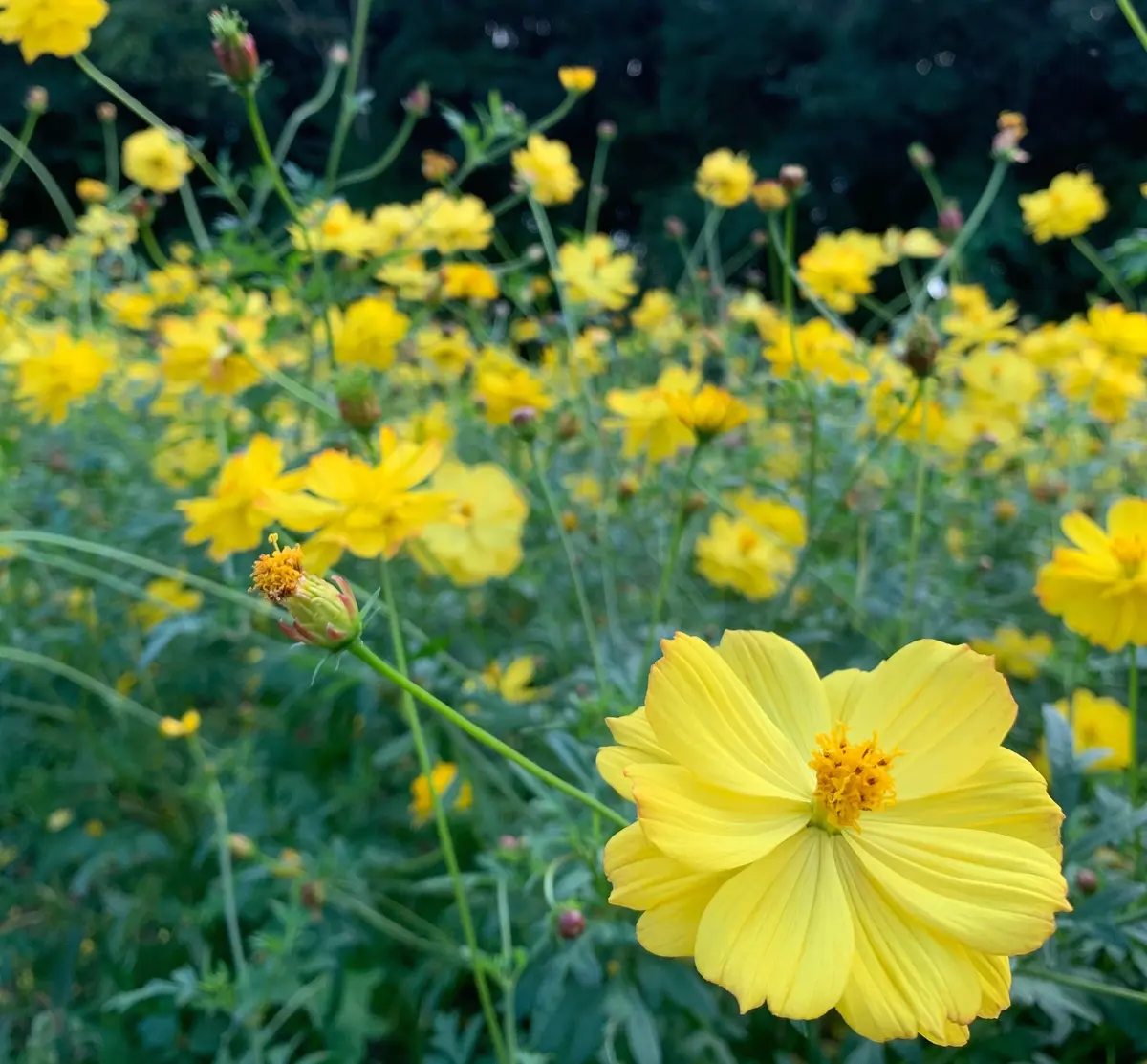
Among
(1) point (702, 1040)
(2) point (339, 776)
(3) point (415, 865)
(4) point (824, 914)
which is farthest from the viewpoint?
(2) point (339, 776)

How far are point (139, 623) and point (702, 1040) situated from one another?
1083 millimetres

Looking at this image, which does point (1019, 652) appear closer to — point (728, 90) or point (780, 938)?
point (780, 938)

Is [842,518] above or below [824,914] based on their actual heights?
below

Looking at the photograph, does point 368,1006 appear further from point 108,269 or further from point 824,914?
point 108,269

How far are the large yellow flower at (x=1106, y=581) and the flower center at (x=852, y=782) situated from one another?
34 cm

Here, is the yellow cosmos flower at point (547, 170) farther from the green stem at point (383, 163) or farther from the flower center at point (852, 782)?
the flower center at point (852, 782)

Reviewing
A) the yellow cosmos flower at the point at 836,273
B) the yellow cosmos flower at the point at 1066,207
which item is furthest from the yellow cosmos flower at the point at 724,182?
the yellow cosmos flower at the point at 1066,207

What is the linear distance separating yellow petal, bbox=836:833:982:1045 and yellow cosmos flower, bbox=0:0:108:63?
0.90 metres

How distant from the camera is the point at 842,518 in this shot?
1232 mm

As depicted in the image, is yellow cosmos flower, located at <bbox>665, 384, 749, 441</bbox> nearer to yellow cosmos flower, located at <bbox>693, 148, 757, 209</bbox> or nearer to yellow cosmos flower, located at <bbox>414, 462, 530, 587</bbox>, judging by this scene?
yellow cosmos flower, located at <bbox>414, 462, 530, 587</bbox>

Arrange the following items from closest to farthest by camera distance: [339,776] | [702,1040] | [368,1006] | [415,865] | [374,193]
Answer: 1. [702,1040]
2. [415,865]
3. [368,1006]
4. [339,776]
5. [374,193]

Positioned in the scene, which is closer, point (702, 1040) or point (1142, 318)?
point (702, 1040)

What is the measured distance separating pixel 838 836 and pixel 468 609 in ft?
2.90

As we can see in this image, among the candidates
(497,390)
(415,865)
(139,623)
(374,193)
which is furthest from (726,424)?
(374,193)
